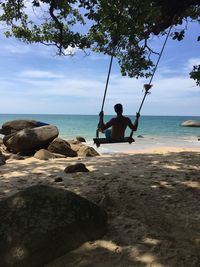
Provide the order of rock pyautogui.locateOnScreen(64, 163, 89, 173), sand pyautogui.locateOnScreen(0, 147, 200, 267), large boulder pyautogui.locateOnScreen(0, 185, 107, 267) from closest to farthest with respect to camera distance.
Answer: large boulder pyautogui.locateOnScreen(0, 185, 107, 267)
sand pyautogui.locateOnScreen(0, 147, 200, 267)
rock pyautogui.locateOnScreen(64, 163, 89, 173)

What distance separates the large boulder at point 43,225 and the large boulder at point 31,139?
32.5 feet

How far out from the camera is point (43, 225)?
4.63 m

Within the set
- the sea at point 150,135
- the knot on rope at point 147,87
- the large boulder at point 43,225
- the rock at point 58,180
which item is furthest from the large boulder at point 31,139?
the large boulder at point 43,225

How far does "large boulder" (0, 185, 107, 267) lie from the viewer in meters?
4.38

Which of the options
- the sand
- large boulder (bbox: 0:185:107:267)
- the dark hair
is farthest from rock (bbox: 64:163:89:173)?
large boulder (bbox: 0:185:107:267)

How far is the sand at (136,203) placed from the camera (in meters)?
4.50

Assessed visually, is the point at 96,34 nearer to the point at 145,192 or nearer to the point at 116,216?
the point at 145,192

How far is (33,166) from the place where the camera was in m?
10.7

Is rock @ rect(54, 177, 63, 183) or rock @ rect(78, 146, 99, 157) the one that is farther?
rock @ rect(78, 146, 99, 157)

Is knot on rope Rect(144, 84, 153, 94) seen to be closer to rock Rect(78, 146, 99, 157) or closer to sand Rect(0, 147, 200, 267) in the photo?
sand Rect(0, 147, 200, 267)

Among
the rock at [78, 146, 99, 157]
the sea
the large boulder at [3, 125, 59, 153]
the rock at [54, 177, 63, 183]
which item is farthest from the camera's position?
the sea

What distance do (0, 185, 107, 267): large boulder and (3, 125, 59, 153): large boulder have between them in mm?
9898

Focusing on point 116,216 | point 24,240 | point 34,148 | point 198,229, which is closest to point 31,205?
point 24,240

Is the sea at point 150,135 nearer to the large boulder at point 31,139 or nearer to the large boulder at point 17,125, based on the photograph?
the large boulder at point 31,139
